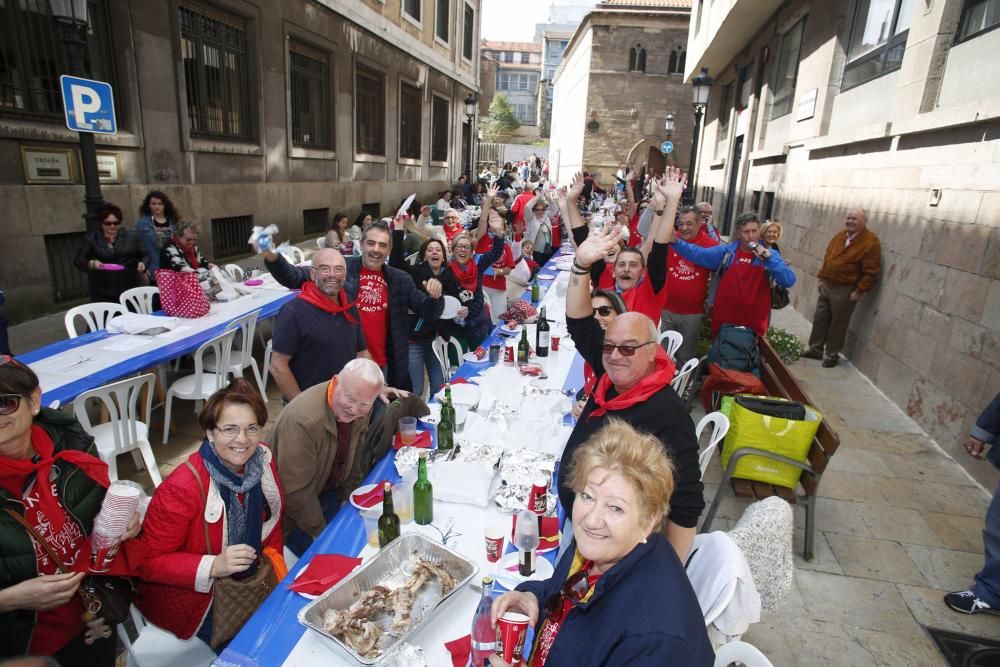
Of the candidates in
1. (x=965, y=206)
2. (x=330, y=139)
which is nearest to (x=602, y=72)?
(x=330, y=139)

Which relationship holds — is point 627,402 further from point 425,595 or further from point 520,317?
point 520,317

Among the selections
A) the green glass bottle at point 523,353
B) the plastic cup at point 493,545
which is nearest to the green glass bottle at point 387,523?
the plastic cup at point 493,545

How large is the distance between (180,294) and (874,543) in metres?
6.59

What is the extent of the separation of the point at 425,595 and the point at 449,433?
3.88 feet

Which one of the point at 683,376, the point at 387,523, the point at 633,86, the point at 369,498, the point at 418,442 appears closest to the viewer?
the point at 387,523

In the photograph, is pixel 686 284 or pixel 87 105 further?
pixel 686 284

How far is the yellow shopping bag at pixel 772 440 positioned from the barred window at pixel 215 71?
10.1m

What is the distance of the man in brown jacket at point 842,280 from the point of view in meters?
6.73

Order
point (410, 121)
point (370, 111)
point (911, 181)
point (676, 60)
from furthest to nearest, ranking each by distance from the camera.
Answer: point (676, 60) → point (410, 121) → point (370, 111) → point (911, 181)

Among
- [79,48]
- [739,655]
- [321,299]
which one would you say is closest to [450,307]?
[321,299]

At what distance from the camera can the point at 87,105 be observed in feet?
17.9

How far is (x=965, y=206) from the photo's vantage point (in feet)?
16.8

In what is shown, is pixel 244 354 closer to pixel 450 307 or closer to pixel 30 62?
pixel 450 307

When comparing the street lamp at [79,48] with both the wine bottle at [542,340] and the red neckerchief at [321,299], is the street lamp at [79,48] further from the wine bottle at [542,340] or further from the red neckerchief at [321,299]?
the wine bottle at [542,340]
